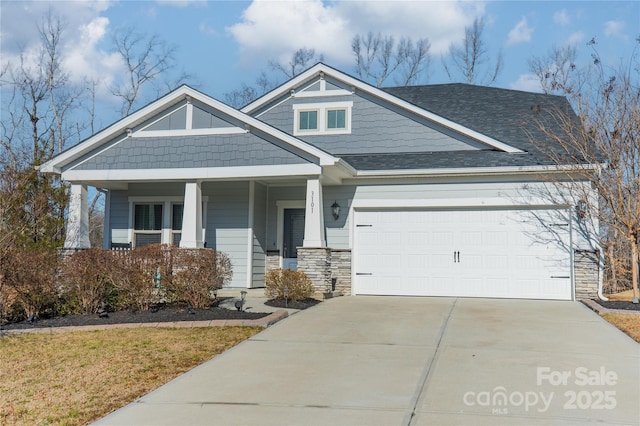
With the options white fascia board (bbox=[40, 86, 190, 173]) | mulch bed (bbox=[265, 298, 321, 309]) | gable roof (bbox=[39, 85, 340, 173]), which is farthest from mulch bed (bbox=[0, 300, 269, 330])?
white fascia board (bbox=[40, 86, 190, 173])

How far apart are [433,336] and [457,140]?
772cm

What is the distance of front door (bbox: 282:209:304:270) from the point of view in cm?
1435

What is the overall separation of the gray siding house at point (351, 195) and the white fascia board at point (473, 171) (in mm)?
24

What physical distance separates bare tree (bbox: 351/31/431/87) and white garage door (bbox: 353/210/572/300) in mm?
21878

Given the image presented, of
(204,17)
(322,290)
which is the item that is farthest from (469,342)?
(204,17)

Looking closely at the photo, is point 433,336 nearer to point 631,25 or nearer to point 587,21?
point 631,25

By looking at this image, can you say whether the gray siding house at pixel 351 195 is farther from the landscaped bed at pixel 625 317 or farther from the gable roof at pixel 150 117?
the landscaped bed at pixel 625 317

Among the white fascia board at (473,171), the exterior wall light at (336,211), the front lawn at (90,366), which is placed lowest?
the front lawn at (90,366)

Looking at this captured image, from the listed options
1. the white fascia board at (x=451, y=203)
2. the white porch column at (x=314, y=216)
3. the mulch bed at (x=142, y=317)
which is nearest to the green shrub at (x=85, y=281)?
the mulch bed at (x=142, y=317)

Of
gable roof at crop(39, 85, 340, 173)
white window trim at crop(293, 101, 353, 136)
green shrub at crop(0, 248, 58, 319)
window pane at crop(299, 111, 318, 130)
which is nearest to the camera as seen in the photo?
green shrub at crop(0, 248, 58, 319)

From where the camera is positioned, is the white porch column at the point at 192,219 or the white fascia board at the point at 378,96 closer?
the white porch column at the point at 192,219

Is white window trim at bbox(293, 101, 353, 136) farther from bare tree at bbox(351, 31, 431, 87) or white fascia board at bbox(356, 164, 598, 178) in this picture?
bare tree at bbox(351, 31, 431, 87)

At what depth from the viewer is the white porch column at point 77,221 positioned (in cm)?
1305

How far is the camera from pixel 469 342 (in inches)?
291
